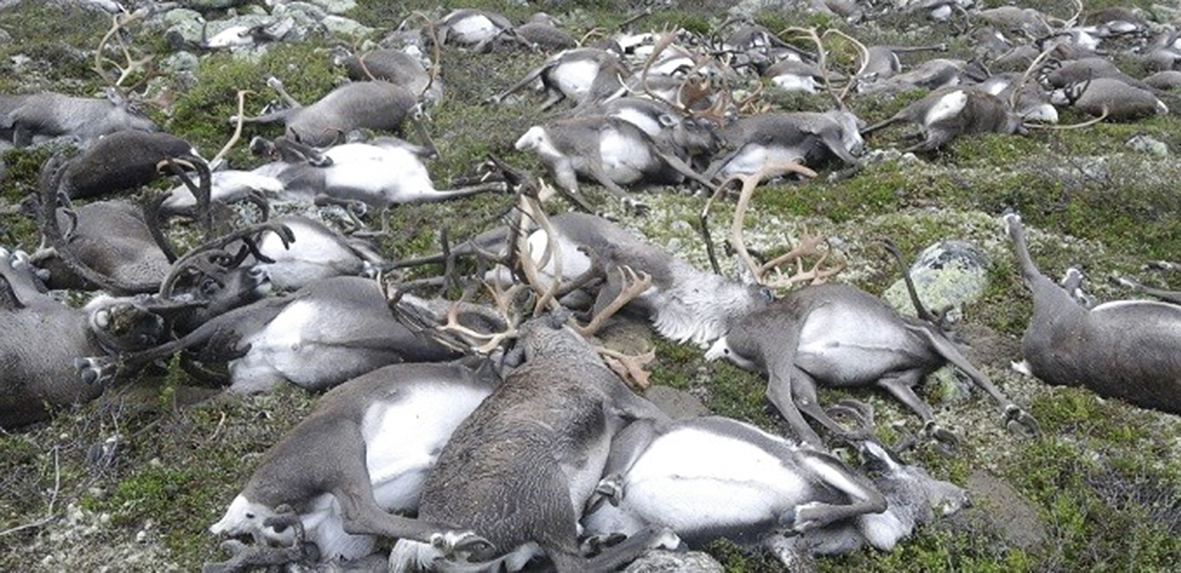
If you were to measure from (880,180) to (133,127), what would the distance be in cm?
662

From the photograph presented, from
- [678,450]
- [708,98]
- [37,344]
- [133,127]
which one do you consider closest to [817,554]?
[678,450]

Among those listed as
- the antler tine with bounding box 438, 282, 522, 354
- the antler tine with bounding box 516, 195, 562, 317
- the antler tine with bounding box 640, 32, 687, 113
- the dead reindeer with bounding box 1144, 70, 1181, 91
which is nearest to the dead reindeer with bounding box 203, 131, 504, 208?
the antler tine with bounding box 640, 32, 687, 113

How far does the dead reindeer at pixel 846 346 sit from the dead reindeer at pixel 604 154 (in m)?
2.73

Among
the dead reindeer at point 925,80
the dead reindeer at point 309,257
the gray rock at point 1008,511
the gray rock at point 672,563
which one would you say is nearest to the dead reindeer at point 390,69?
the dead reindeer at point 309,257

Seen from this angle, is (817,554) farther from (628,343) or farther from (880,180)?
(880,180)

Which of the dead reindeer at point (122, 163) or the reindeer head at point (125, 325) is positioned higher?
the reindeer head at point (125, 325)

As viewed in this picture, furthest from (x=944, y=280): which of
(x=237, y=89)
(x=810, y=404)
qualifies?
(x=237, y=89)

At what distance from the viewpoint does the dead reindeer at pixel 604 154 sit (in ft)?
28.2

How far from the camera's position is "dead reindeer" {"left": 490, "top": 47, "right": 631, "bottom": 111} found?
10.6 metres

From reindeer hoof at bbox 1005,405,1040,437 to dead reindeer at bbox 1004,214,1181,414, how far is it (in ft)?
1.67

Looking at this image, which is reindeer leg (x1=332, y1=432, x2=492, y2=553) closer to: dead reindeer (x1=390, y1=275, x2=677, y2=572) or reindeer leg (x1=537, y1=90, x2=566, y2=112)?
dead reindeer (x1=390, y1=275, x2=677, y2=572)

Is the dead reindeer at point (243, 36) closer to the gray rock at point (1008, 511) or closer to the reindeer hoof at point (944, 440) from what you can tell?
the reindeer hoof at point (944, 440)

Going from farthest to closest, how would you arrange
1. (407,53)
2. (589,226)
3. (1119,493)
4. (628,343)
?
(407,53) < (589,226) < (628,343) < (1119,493)

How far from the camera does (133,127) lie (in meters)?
8.95
